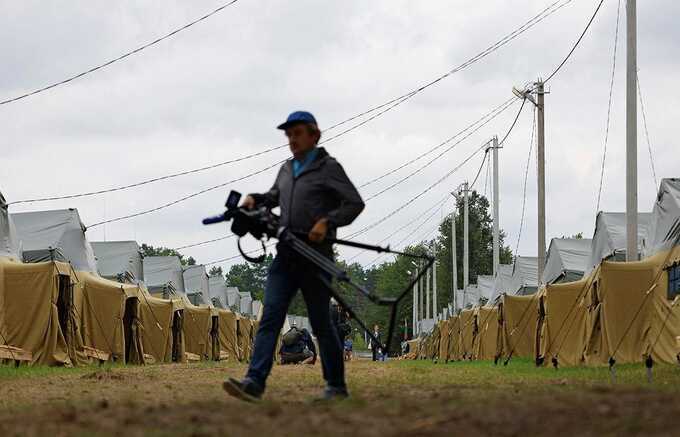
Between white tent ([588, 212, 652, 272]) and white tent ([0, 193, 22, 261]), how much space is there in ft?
43.9

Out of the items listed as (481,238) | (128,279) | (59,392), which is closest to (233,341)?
(128,279)

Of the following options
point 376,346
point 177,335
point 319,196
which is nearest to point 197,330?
point 177,335

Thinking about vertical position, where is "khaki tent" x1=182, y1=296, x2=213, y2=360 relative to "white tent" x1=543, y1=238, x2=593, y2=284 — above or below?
below

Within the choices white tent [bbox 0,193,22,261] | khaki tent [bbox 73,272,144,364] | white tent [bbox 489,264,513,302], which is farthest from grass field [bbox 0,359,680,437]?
white tent [bbox 489,264,513,302]

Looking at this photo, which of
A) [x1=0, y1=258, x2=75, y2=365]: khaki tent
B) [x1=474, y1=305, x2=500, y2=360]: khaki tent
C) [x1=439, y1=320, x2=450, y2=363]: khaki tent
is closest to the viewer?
[x1=0, y1=258, x2=75, y2=365]: khaki tent

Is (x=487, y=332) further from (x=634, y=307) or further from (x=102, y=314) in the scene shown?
(x=634, y=307)

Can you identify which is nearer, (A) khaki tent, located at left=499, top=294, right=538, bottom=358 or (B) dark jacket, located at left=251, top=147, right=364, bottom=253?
(B) dark jacket, located at left=251, top=147, right=364, bottom=253

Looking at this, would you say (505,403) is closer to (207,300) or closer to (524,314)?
(524,314)

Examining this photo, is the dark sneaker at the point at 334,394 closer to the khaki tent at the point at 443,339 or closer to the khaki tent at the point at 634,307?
the khaki tent at the point at 634,307

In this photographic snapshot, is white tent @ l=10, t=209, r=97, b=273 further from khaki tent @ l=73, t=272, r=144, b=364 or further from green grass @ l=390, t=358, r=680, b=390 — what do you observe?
green grass @ l=390, t=358, r=680, b=390

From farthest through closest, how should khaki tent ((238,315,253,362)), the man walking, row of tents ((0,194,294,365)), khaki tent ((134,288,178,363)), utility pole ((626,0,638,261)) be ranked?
khaki tent ((238,315,253,362)), khaki tent ((134,288,178,363)), row of tents ((0,194,294,365)), utility pole ((626,0,638,261)), the man walking

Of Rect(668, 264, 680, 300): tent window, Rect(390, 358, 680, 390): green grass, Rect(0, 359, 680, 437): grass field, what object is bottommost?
Rect(0, 359, 680, 437): grass field

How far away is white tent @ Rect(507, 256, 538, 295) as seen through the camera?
40.0 meters

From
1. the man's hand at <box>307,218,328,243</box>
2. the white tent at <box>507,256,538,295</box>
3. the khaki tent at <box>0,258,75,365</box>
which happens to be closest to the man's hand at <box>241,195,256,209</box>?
the man's hand at <box>307,218,328,243</box>
